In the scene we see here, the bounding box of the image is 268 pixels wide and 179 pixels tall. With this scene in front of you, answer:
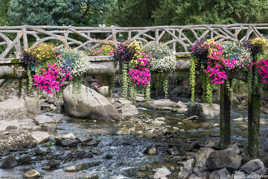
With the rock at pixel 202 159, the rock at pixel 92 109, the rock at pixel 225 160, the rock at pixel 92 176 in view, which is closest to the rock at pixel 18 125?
the rock at pixel 92 109

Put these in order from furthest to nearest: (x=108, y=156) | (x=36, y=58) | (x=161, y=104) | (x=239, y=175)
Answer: (x=161, y=104) < (x=108, y=156) < (x=239, y=175) < (x=36, y=58)

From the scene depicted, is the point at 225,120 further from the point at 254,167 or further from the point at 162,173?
the point at 162,173

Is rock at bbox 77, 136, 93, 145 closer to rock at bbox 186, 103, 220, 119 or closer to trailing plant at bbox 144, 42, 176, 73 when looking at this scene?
trailing plant at bbox 144, 42, 176, 73

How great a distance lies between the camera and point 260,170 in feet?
36.2

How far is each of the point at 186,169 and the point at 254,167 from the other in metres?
2.38

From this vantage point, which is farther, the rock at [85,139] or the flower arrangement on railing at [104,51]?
the rock at [85,139]

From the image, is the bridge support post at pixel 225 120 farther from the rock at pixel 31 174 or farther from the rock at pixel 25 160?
the rock at pixel 25 160

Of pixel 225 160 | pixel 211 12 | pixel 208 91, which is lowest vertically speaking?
pixel 225 160

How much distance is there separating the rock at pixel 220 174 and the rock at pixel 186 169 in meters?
0.81

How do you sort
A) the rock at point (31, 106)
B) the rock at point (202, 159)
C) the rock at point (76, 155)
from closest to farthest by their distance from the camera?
the rock at point (202, 159)
the rock at point (76, 155)
the rock at point (31, 106)

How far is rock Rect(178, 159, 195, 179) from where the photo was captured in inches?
456

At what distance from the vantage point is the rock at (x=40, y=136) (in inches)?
600

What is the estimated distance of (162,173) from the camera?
38.3 ft

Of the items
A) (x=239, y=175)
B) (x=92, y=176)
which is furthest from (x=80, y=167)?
(x=239, y=175)
